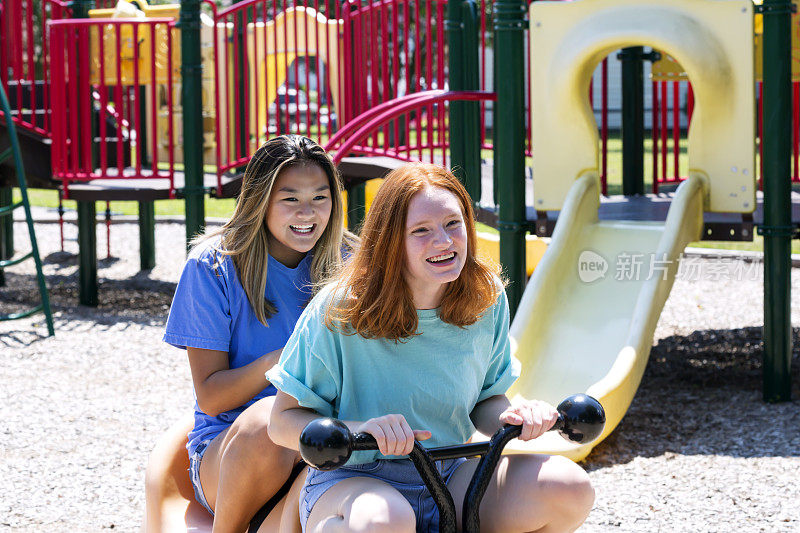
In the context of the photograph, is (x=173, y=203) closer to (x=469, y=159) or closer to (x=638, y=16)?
(x=469, y=159)

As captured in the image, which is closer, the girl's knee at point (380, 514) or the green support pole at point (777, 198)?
the girl's knee at point (380, 514)

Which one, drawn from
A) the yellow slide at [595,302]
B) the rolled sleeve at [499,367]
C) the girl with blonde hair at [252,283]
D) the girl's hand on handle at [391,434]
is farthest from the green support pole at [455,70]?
the girl's hand on handle at [391,434]

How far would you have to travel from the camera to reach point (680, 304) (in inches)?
316

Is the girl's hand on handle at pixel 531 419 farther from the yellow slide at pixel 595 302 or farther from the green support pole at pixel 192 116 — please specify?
the green support pole at pixel 192 116

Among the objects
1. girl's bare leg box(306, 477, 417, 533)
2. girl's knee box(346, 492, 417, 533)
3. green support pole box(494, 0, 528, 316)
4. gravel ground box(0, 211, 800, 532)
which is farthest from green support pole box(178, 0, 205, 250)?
girl's knee box(346, 492, 417, 533)

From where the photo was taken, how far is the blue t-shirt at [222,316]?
2646 millimetres

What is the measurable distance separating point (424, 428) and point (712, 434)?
9.19 ft

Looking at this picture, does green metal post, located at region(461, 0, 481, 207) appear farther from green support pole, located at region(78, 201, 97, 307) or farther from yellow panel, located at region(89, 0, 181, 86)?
green support pole, located at region(78, 201, 97, 307)

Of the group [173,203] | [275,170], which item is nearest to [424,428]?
[275,170]

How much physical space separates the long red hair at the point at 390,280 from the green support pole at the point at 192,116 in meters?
4.67

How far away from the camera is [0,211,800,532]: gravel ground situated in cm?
381

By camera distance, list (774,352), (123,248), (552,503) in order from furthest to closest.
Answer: (123,248), (774,352), (552,503)

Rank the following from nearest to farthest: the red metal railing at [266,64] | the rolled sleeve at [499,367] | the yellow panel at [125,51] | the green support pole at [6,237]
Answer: the rolled sleeve at [499,367] < the red metal railing at [266,64] < the yellow panel at [125,51] < the green support pole at [6,237]

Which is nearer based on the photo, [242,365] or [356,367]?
[356,367]
